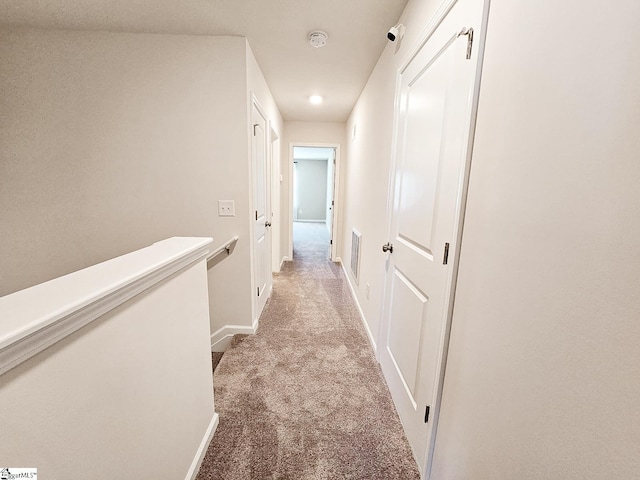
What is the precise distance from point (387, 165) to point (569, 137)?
52.3 inches

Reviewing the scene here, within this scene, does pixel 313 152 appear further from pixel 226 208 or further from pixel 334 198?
pixel 226 208

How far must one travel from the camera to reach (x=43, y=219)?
197 centimetres

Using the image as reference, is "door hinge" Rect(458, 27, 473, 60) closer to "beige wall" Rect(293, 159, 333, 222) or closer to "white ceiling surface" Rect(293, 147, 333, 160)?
"white ceiling surface" Rect(293, 147, 333, 160)

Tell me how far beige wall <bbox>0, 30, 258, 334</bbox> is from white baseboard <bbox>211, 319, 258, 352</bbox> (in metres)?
0.84

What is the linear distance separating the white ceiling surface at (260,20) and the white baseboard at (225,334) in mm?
2312

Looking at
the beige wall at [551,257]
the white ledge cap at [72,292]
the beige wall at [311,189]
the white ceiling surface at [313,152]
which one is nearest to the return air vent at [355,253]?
the beige wall at [551,257]

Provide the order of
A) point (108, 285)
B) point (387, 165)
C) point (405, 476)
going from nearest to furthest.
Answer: point (108, 285) < point (405, 476) < point (387, 165)

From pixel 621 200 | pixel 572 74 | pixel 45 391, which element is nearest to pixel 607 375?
pixel 621 200

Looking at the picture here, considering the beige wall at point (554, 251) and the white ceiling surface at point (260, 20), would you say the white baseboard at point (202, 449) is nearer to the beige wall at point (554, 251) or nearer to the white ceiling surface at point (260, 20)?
the beige wall at point (554, 251)

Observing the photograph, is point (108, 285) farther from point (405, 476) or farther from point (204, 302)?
point (405, 476)

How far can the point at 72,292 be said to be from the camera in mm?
564

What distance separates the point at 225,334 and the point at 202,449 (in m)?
1.10

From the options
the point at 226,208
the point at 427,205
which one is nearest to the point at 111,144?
the point at 226,208

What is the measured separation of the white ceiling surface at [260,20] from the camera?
1530 mm
